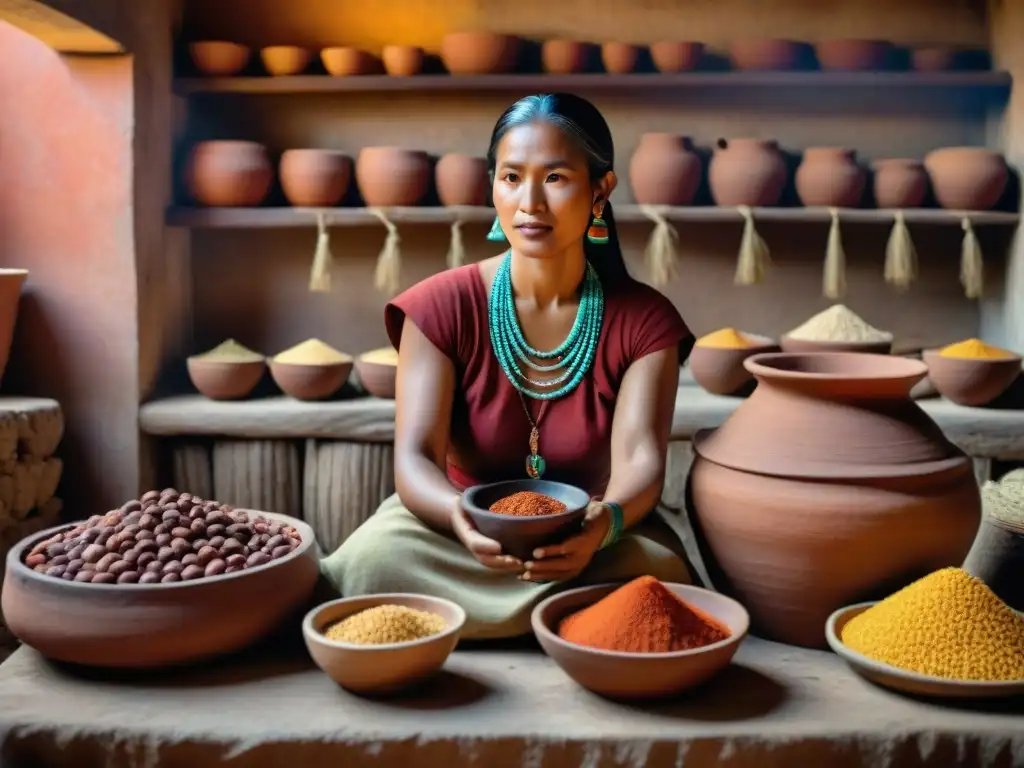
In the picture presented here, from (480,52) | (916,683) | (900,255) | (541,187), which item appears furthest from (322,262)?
(916,683)

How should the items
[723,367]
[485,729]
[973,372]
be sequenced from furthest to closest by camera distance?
[723,367] < [973,372] < [485,729]

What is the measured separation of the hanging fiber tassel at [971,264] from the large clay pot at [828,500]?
197cm

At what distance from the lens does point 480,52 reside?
3494mm

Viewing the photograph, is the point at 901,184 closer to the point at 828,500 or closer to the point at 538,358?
the point at 538,358

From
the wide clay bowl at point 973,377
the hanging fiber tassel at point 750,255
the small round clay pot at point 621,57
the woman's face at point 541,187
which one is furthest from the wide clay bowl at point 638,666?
the small round clay pot at point 621,57

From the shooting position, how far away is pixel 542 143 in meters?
1.77

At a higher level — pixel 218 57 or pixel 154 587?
pixel 218 57

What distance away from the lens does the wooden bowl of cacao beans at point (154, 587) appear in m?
1.44

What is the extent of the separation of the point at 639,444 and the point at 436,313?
45 centimetres

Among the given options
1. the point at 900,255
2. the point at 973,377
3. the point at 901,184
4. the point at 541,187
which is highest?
the point at 901,184

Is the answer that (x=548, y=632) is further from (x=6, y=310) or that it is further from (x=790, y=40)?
(x=790, y=40)

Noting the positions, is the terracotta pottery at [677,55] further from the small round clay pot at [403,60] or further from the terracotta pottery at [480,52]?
the small round clay pot at [403,60]

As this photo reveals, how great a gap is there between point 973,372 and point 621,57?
5.04ft

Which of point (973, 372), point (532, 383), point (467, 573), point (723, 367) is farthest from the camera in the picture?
point (723, 367)
